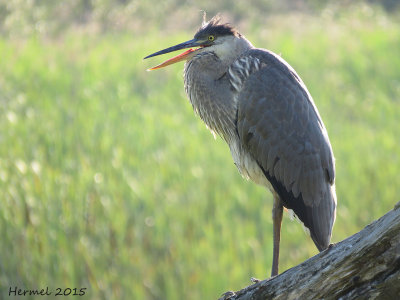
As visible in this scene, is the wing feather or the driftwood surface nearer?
the driftwood surface

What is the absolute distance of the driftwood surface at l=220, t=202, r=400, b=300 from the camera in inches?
85.5

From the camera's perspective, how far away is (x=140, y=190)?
570 centimetres

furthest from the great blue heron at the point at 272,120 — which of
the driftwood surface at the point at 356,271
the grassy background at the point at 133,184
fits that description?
the grassy background at the point at 133,184

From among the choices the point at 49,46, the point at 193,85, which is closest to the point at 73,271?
the point at 193,85

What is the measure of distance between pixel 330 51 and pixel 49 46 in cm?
484

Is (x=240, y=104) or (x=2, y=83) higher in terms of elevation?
(x=2, y=83)

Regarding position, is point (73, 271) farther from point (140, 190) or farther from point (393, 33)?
point (393, 33)

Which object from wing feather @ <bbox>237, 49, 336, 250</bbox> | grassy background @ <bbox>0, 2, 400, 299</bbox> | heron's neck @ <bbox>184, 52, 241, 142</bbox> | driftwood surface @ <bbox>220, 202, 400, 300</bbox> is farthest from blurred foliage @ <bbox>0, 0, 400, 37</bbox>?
driftwood surface @ <bbox>220, 202, 400, 300</bbox>

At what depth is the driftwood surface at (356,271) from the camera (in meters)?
2.17

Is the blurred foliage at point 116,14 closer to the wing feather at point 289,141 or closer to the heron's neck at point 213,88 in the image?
the heron's neck at point 213,88

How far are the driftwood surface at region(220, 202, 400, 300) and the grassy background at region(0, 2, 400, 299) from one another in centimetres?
236

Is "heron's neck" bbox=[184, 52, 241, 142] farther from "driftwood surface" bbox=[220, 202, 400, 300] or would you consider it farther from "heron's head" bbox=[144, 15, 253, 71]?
"driftwood surface" bbox=[220, 202, 400, 300]

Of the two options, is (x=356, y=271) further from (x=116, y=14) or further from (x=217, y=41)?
(x=116, y=14)

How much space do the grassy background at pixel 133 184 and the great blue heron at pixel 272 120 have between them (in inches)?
53.2
